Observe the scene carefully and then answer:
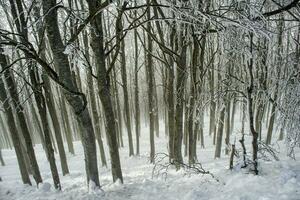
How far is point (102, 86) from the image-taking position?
275 inches

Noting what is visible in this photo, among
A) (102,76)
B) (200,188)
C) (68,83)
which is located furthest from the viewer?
(102,76)

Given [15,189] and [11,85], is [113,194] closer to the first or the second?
[15,189]

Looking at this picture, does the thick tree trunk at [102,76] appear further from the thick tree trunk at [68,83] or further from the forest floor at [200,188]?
the forest floor at [200,188]

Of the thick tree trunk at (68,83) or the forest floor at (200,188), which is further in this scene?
the thick tree trunk at (68,83)

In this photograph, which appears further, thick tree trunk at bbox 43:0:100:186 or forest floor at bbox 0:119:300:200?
thick tree trunk at bbox 43:0:100:186

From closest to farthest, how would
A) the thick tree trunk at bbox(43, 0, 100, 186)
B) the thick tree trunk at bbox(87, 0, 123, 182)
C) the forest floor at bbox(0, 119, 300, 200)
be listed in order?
the forest floor at bbox(0, 119, 300, 200) < the thick tree trunk at bbox(43, 0, 100, 186) < the thick tree trunk at bbox(87, 0, 123, 182)

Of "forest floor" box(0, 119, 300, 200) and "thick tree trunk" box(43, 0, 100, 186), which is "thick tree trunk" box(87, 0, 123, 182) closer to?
"thick tree trunk" box(43, 0, 100, 186)

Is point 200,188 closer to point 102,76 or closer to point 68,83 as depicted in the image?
point 102,76

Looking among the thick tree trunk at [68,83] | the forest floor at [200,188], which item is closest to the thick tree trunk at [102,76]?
the thick tree trunk at [68,83]

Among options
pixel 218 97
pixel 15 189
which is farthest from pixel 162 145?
pixel 218 97

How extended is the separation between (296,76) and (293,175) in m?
1.96

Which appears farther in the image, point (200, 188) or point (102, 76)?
point (102, 76)

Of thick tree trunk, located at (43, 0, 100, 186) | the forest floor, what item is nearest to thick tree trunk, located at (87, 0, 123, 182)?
thick tree trunk, located at (43, 0, 100, 186)

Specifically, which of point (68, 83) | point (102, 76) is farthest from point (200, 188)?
point (68, 83)
